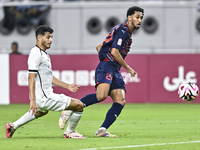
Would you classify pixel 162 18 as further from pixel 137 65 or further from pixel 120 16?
pixel 137 65

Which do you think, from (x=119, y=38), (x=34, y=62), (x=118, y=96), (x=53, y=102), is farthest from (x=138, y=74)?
(x=34, y=62)

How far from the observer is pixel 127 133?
866 centimetres

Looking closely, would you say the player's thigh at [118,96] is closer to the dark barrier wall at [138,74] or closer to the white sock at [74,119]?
the white sock at [74,119]

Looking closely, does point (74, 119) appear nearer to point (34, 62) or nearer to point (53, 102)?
point (53, 102)

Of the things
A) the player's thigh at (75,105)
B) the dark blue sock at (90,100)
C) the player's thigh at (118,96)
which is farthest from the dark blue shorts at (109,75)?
the player's thigh at (75,105)

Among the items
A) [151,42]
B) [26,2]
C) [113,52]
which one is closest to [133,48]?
[151,42]

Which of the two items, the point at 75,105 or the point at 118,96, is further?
the point at 118,96

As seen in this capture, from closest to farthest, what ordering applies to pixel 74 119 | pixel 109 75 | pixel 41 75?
1. pixel 41 75
2. pixel 74 119
3. pixel 109 75

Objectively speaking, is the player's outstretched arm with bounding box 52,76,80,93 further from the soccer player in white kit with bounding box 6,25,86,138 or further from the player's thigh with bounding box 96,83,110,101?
the player's thigh with bounding box 96,83,110,101

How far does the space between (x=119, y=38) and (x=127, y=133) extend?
67.3 inches

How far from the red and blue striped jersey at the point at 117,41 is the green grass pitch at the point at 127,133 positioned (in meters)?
1.35

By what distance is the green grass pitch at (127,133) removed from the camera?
682 cm

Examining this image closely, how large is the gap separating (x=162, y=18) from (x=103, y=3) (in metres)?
3.08

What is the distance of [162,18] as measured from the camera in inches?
1005
